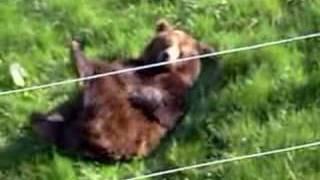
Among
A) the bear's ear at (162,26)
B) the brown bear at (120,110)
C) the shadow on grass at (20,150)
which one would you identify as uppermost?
the bear's ear at (162,26)

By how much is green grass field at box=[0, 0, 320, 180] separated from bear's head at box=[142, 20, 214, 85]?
0.09m

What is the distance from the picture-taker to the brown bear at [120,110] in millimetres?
A: 5156

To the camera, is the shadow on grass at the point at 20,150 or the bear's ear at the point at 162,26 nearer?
the shadow on grass at the point at 20,150

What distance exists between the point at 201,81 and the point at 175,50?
220 millimetres

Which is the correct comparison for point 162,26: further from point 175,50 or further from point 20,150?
point 20,150

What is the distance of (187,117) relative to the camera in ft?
17.8

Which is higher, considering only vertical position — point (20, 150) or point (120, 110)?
point (120, 110)

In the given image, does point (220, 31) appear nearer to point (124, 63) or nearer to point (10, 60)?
point (124, 63)

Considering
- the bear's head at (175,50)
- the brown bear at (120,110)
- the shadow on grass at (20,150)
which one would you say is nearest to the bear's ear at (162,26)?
the bear's head at (175,50)

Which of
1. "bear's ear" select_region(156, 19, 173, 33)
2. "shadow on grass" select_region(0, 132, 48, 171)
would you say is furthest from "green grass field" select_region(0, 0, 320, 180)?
"bear's ear" select_region(156, 19, 173, 33)

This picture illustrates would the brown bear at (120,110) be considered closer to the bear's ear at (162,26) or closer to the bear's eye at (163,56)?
the bear's eye at (163,56)

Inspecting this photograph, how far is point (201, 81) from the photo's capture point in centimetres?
566

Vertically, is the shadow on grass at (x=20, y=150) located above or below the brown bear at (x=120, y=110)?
below

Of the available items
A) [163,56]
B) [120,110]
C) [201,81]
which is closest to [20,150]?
[120,110]
